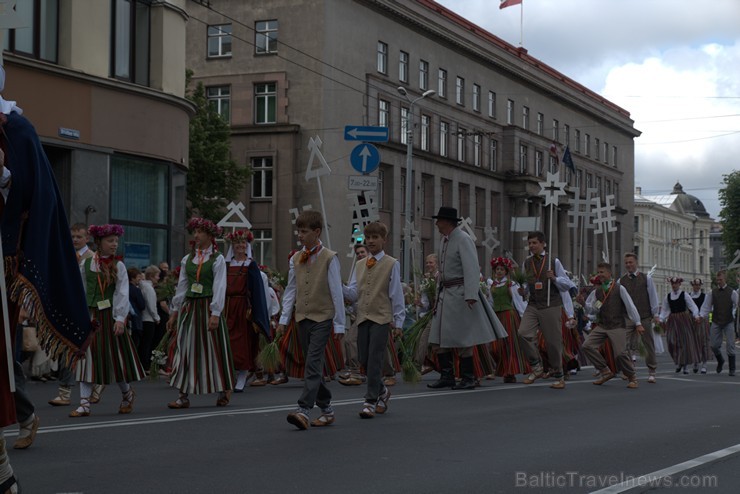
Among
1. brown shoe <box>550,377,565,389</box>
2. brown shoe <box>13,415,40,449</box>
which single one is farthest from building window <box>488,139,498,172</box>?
brown shoe <box>13,415,40,449</box>

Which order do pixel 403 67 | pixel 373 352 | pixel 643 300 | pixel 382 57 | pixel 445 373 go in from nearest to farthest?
pixel 373 352 < pixel 445 373 < pixel 643 300 < pixel 382 57 < pixel 403 67

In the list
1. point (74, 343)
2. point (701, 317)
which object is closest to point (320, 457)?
point (74, 343)

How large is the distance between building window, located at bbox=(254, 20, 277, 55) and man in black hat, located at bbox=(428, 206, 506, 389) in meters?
37.8

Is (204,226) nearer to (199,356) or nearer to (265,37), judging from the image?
(199,356)

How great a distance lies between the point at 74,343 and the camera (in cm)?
635

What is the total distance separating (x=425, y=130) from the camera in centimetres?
5969

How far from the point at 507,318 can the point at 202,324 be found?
7.45m

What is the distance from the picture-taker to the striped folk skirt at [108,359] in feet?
39.5

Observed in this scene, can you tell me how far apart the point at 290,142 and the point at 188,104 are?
22541 millimetres

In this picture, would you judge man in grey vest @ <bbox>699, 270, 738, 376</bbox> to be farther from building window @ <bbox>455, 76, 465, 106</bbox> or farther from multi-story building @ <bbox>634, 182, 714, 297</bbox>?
multi-story building @ <bbox>634, 182, 714, 297</bbox>

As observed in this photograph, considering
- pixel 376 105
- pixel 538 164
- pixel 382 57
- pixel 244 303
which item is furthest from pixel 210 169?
pixel 244 303

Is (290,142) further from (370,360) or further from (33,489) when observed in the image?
(33,489)

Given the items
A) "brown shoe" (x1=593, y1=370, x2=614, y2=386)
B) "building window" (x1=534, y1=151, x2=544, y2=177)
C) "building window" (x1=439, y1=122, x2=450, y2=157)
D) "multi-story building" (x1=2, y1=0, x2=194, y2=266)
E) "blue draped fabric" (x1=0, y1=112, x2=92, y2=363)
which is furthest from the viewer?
"building window" (x1=534, y1=151, x2=544, y2=177)

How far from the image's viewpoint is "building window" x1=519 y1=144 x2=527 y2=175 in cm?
7012
